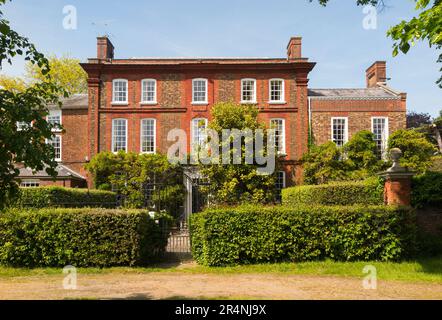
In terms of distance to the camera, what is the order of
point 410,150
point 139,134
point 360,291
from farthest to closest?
point 139,134 < point 410,150 < point 360,291

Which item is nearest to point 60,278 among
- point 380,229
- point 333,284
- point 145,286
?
point 145,286

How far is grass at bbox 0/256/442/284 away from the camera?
1093 centimetres

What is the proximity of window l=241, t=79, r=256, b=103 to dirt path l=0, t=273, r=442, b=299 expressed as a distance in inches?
751

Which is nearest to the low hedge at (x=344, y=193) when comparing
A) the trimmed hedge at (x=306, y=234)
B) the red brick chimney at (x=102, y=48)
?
the trimmed hedge at (x=306, y=234)

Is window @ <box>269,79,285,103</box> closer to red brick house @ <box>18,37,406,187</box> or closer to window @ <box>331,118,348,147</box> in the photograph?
red brick house @ <box>18,37,406,187</box>

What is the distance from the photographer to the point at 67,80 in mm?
A: 42219

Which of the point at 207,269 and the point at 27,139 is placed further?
the point at 207,269

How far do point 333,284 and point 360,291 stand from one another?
0.88m

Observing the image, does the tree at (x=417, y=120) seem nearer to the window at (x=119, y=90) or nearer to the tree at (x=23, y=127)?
the window at (x=119, y=90)

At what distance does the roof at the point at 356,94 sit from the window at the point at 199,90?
722 cm

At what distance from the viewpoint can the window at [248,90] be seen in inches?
1130

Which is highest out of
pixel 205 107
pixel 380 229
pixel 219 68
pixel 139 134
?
pixel 219 68

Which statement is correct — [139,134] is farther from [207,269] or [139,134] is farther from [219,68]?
[207,269]

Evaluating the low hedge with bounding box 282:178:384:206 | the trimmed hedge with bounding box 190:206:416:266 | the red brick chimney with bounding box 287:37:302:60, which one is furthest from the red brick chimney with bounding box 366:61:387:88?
the trimmed hedge with bounding box 190:206:416:266
